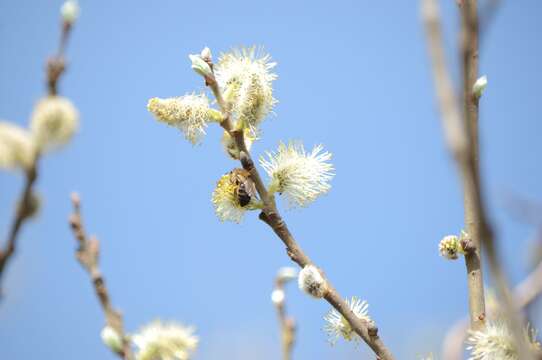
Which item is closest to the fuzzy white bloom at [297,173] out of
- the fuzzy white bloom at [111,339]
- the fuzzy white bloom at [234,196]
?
the fuzzy white bloom at [234,196]

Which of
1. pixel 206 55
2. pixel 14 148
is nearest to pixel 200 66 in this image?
pixel 206 55

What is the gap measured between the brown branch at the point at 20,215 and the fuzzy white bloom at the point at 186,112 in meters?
0.93

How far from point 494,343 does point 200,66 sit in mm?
934

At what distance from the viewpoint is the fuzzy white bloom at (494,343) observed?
1.48 meters

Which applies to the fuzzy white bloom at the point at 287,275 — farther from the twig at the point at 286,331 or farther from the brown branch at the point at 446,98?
the brown branch at the point at 446,98

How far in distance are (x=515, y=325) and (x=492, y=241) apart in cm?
7

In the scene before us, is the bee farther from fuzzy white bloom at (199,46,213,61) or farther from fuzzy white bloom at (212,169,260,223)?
fuzzy white bloom at (199,46,213,61)

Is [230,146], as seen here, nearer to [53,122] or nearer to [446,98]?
[53,122]

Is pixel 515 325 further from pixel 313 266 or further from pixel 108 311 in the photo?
pixel 313 266

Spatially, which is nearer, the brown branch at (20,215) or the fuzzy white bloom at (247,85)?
the brown branch at (20,215)

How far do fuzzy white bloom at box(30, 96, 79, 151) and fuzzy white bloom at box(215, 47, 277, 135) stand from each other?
0.78 m

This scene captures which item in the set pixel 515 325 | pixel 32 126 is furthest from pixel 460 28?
pixel 32 126

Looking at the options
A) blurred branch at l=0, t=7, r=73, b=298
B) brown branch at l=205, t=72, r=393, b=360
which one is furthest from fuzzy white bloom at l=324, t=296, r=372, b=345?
blurred branch at l=0, t=7, r=73, b=298

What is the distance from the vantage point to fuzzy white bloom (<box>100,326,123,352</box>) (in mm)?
1133
